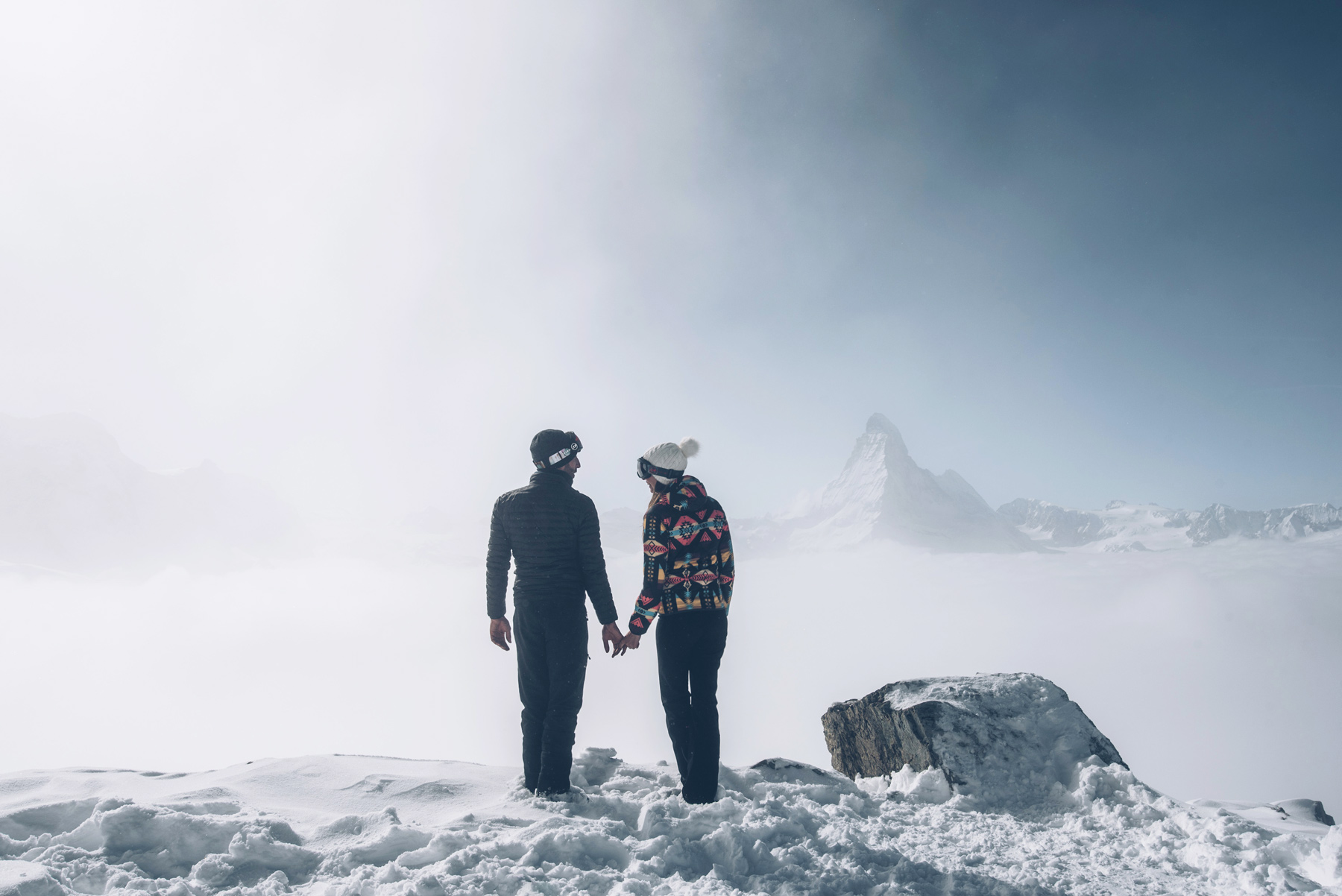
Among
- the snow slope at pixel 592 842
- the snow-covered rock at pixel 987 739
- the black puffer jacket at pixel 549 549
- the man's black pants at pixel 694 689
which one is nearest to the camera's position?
the snow slope at pixel 592 842

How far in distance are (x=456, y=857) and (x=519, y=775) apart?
206cm

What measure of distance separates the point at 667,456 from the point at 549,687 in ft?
6.79

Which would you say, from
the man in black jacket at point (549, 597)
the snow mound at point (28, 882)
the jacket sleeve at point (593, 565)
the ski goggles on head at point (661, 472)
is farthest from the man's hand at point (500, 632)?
the snow mound at point (28, 882)

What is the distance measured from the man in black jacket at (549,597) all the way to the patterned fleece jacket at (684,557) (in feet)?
1.34

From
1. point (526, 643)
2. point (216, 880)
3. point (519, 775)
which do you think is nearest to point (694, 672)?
point (526, 643)

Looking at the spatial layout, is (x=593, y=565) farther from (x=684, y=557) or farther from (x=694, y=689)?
(x=694, y=689)

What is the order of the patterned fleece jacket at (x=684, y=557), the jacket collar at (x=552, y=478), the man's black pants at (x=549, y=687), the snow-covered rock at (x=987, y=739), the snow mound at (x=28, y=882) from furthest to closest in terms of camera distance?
the snow-covered rock at (x=987, y=739) < the jacket collar at (x=552, y=478) < the man's black pants at (x=549, y=687) < the patterned fleece jacket at (x=684, y=557) < the snow mound at (x=28, y=882)

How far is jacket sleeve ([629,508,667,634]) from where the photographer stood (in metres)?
4.68

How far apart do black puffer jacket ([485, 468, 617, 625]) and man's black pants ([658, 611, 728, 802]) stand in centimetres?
58

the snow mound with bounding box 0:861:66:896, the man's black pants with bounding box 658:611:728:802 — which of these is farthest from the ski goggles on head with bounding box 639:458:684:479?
the snow mound with bounding box 0:861:66:896

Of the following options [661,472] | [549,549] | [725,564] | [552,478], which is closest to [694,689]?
[725,564]

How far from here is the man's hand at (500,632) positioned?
5066 mm

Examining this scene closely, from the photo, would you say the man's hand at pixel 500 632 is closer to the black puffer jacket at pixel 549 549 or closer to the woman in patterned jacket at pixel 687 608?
the black puffer jacket at pixel 549 549

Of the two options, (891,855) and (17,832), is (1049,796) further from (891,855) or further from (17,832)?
(17,832)
